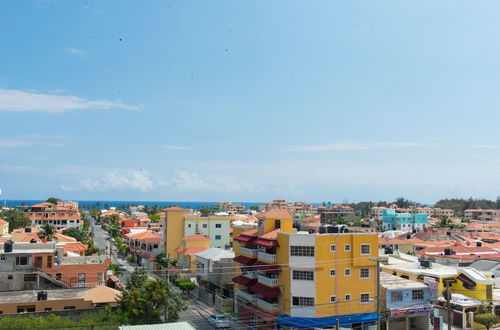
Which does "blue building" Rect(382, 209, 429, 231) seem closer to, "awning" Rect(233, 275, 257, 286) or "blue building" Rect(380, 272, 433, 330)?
"blue building" Rect(380, 272, 433, 330)

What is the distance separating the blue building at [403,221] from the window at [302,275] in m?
109

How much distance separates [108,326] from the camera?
84.7 feet

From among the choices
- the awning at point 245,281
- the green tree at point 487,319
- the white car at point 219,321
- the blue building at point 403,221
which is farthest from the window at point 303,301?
the blue building at point 403,221

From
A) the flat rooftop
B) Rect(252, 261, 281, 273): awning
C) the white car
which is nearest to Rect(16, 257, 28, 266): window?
the flat rooftop

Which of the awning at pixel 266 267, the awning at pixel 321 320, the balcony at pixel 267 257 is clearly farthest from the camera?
the balcony at pixel 267 257

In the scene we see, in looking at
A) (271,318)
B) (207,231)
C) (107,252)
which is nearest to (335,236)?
(271,318)

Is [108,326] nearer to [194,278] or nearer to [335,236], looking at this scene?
[335,236]

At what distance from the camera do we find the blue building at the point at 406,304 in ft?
118

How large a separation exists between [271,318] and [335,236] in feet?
26.1

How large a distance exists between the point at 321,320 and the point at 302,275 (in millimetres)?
3437

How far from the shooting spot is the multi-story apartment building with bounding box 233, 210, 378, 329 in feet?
110

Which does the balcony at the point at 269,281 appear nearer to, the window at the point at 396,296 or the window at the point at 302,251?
the window at the point at 302,251

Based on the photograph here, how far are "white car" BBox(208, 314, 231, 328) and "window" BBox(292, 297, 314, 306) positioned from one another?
6.11 m

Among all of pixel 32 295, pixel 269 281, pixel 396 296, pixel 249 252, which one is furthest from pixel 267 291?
pixel 32 295
